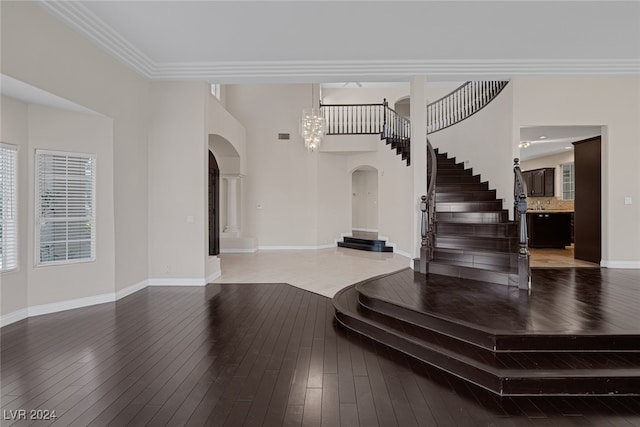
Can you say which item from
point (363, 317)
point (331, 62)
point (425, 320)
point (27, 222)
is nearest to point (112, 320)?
point (27, 222)

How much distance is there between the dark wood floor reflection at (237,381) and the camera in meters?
2.24

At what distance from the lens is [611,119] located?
244 inches

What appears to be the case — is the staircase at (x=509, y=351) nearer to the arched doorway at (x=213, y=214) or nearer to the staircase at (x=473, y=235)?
the staircase at (x=473, y=235)

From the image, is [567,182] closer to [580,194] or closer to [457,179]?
[580,194]

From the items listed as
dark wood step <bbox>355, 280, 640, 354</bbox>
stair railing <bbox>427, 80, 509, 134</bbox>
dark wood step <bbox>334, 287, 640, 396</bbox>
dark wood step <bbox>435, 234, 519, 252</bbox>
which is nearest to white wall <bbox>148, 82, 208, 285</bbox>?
dark wood step <bbox>435, 234, 519, 252</bbox>

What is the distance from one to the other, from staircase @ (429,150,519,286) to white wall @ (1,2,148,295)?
4.79 metres

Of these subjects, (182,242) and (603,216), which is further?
(603,216)

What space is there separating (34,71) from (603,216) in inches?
349

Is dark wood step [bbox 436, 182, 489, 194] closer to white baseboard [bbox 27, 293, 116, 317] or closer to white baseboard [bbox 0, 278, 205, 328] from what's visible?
white baseboard [bbox 0, 278, 205, 328]

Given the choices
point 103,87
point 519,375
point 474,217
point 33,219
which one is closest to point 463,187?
point 474,217

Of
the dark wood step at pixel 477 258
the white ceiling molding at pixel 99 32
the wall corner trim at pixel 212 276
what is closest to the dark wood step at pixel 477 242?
the dark wood step at pixel 477 258

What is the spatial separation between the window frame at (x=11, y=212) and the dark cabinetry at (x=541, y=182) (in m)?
12.9

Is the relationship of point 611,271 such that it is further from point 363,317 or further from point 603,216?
point 363,317

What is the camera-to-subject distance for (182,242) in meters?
5.89
